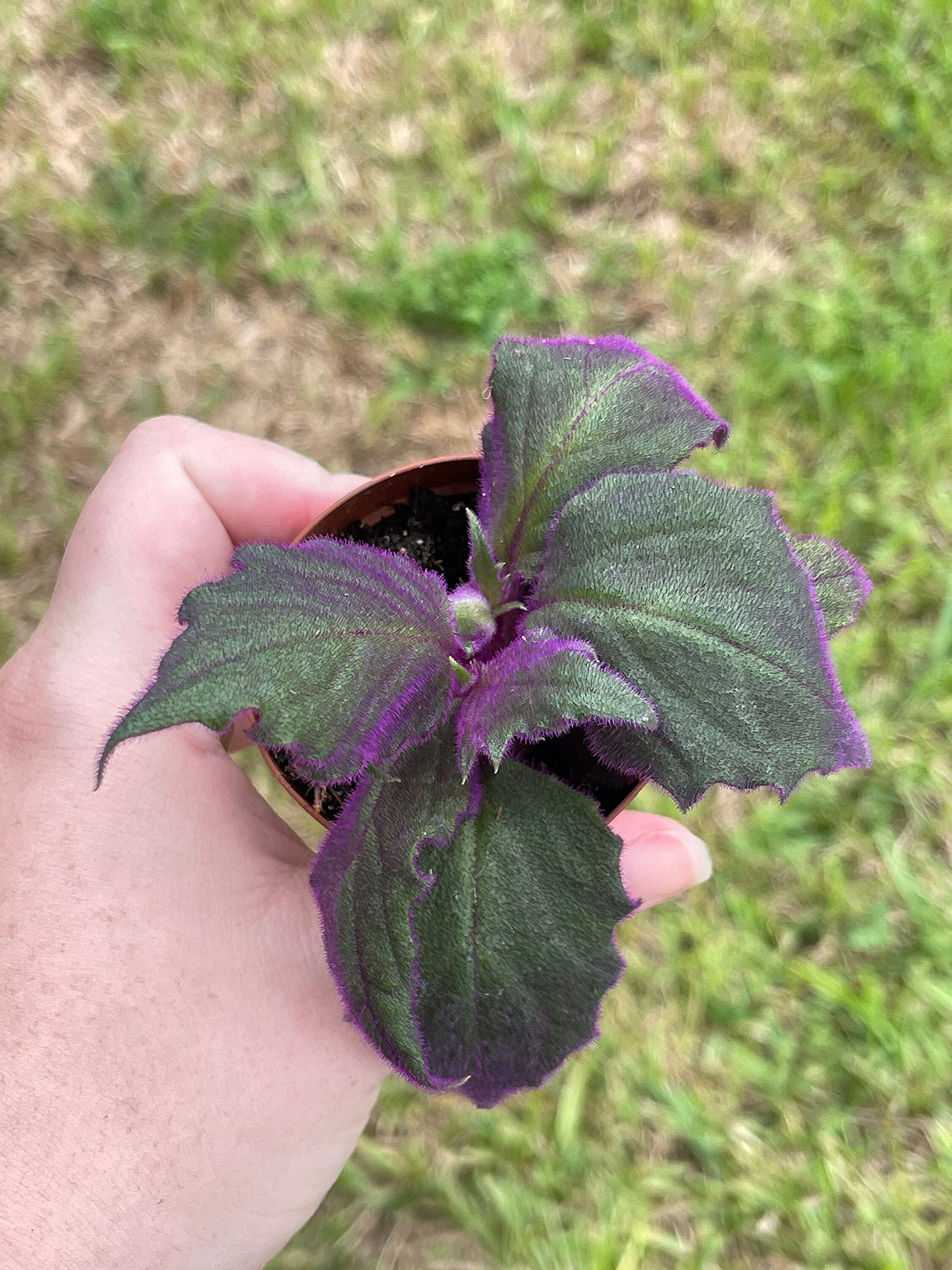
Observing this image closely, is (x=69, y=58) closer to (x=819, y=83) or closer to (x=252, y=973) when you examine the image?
(x=819, y=83)

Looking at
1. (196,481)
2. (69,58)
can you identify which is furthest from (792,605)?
(69,58)

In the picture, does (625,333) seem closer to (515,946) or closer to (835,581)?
(835,581)

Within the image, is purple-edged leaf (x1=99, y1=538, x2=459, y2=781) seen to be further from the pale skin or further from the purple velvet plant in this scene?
the pale skin

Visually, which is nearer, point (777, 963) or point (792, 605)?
point (792, 605)

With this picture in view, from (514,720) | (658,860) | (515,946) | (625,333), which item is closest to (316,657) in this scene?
(514,720)

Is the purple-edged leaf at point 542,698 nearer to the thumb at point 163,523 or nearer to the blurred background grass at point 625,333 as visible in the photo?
the thumb at point 163,523

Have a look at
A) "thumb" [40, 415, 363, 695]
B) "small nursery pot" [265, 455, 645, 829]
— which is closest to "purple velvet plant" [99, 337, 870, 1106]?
"small nursery pot" [265, 455, 645, 829]
